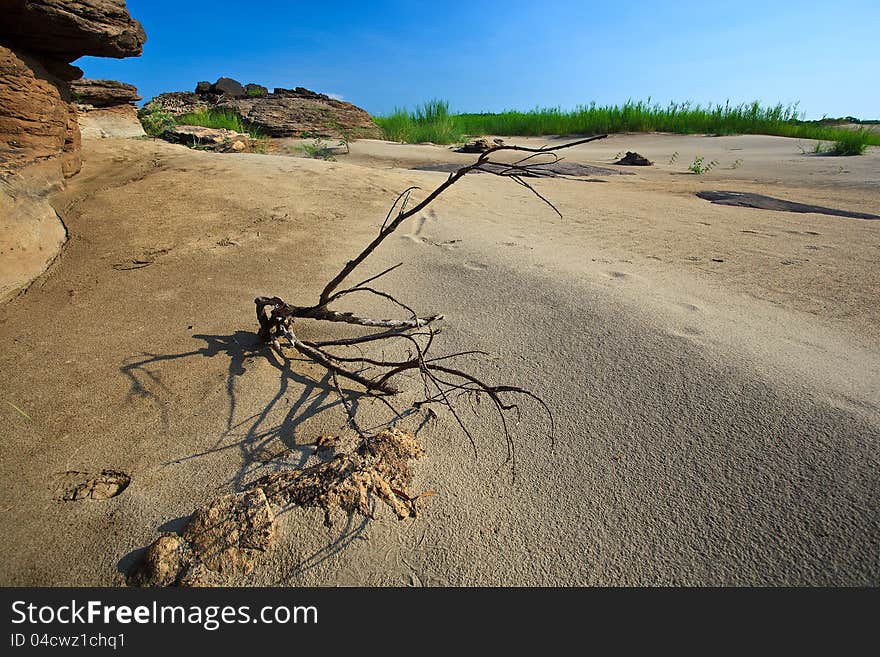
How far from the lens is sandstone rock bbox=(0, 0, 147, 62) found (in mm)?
2943

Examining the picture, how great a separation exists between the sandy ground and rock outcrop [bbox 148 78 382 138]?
7575 millimetres

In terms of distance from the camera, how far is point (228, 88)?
1227cm

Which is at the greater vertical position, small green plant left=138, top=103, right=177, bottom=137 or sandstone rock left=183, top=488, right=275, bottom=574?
small green plant left=138, top=103, right=177, bottom=137

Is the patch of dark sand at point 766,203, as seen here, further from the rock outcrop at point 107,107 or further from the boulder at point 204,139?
the rock outcrop at point 107,107

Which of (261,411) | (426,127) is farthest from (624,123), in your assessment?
(261,411)

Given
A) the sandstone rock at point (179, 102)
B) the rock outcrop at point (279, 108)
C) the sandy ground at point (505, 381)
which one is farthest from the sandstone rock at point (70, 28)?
the sandstone rock at point (179, 102)

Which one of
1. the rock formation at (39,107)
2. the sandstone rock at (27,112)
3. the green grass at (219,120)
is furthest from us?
the green grass at (219,120)

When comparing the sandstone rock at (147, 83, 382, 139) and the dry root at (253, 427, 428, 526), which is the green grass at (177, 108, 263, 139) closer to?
the sandstone rock at (147, 83, 382, 139)

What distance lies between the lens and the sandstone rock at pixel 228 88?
12.1 metres

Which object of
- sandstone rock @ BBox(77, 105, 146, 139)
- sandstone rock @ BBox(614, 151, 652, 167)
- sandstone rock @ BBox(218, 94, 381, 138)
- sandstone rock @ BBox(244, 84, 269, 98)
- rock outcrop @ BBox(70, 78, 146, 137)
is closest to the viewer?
sandstone rock @ BBox(77, 105, 146, 139)

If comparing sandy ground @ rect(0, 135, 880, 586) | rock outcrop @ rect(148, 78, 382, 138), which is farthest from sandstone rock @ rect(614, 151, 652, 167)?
rock outcrop @ rect(148, 78, 382, 138)

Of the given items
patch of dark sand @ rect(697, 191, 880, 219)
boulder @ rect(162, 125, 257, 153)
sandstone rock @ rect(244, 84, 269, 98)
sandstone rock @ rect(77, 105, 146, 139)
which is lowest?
patch of dark sand @ rect(697, 191, 880, 219)

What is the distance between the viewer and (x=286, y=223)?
300 cm

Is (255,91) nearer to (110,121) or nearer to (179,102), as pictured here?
(179,102)
